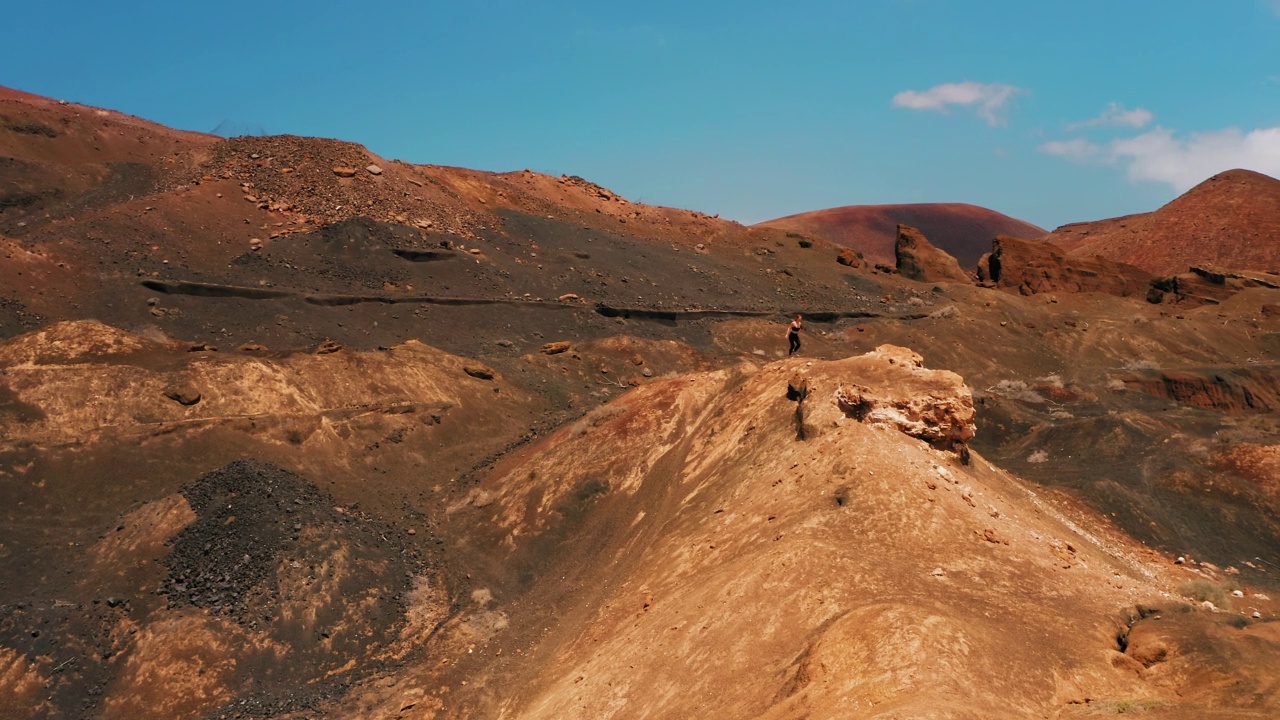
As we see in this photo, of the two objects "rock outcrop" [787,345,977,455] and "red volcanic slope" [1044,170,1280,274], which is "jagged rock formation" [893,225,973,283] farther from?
"rock outcrop" [787,345,977,455]

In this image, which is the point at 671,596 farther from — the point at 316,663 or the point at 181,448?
the point at 181,448

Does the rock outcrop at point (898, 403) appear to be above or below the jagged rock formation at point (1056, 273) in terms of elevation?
below

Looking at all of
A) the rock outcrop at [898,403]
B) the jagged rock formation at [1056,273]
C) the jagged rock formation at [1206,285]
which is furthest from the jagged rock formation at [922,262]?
the rock outcrop at [898,403]

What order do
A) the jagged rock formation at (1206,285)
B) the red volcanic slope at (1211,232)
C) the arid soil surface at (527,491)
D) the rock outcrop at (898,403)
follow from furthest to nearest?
the red volcanic slope at (1211,232)
the jagged rock formation at (1206,285)
the rock outcrop at (898,403)
the arid soil surface at (527,491)

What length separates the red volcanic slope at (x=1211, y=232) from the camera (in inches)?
2336

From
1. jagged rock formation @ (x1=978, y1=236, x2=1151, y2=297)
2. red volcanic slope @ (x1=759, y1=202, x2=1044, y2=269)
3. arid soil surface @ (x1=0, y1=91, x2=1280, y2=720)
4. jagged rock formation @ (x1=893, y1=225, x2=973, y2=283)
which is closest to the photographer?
arid soil surface @ (x1=0, y1=91, x2=1280, y2=720)

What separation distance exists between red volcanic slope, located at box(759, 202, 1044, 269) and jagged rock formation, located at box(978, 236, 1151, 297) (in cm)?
2234

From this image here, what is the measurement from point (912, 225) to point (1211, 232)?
30.4m

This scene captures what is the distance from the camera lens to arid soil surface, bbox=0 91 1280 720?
509 inches

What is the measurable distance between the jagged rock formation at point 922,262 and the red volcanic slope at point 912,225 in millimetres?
20116

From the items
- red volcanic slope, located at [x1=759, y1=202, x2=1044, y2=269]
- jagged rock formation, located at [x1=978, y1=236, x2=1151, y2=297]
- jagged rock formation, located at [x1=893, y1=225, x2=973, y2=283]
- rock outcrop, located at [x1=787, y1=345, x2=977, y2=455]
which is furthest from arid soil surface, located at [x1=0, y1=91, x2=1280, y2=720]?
red volcanic slope, located at [x1=759, y1=202, x2=1044, y2=269]

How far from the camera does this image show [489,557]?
21281 millimetres

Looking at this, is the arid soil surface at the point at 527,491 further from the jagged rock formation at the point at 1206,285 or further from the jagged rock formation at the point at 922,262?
the jagged rock formation at the point at 1206,285

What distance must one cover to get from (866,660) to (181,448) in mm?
17353
